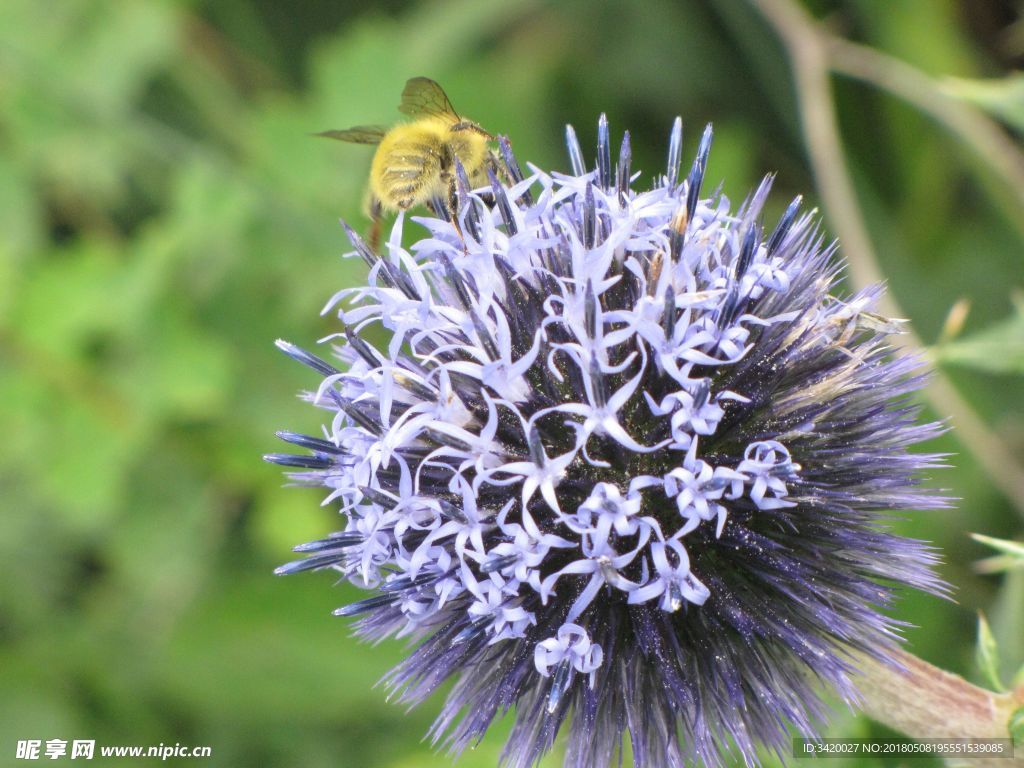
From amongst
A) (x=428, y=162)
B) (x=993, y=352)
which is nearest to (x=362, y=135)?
(x=428, y=162)

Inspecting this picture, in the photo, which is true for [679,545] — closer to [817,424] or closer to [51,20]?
[817,424]

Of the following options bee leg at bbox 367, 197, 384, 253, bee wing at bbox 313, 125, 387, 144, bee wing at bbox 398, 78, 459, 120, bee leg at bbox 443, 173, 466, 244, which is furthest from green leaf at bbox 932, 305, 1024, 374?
bee wing at bbox 313, 125, 387, 144

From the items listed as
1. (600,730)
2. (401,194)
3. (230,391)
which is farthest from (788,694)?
(230,391)

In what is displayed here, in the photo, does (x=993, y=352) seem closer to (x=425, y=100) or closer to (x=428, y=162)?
(x=428, y=162)

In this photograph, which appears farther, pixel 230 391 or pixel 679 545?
pixel 230 391

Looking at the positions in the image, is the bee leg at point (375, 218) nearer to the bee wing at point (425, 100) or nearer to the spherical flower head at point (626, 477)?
the bee wing at point (425, 100)

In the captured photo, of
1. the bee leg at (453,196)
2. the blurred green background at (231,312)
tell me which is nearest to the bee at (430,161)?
the bee leg at (453,196)

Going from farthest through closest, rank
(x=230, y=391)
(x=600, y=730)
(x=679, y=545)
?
(x=230, y=391)
(x=600, y=730)
(x=679, y=545)
